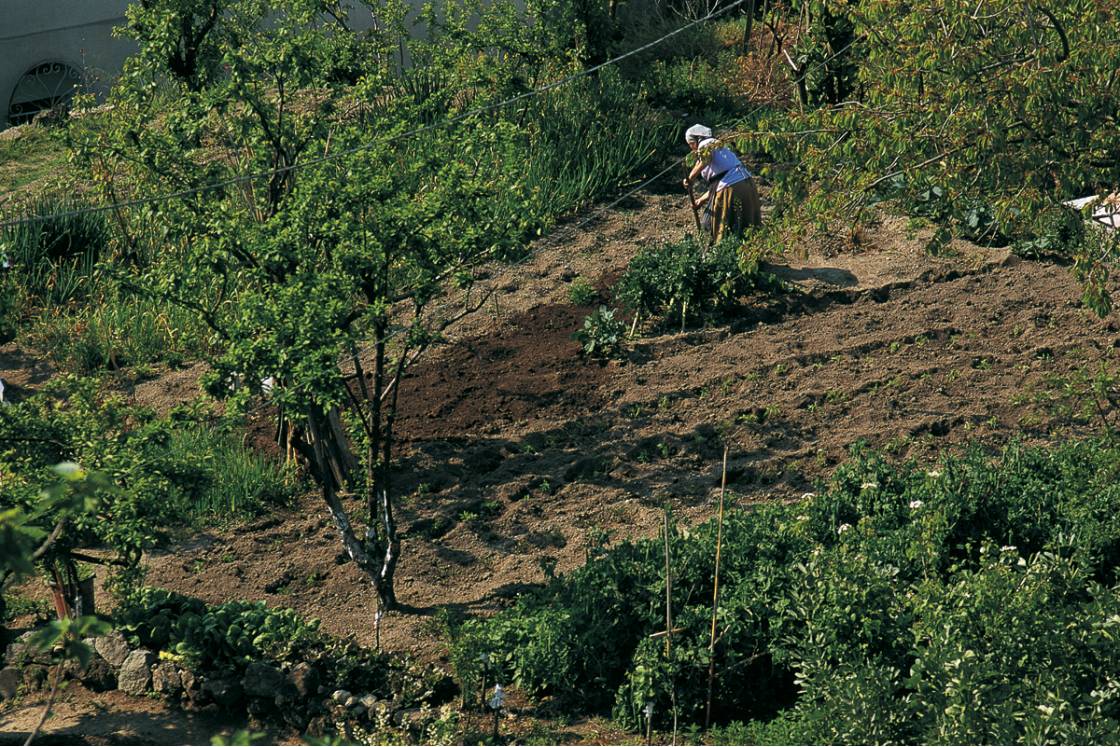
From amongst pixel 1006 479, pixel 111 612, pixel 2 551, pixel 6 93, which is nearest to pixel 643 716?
pixel 1006 479

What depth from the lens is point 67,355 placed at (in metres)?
11.8

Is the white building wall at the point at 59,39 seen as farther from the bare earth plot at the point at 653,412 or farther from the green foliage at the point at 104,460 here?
the green foliage at the point at 104,460

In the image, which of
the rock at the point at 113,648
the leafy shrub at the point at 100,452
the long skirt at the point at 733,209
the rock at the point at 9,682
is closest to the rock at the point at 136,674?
the rock at the point at 113,648

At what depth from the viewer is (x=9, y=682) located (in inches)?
303

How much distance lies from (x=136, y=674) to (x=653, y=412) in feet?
13.4

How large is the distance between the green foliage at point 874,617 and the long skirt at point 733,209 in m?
3.78

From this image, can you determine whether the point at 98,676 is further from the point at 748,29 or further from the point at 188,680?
the point at 748,29

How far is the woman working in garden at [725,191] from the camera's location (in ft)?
39.1

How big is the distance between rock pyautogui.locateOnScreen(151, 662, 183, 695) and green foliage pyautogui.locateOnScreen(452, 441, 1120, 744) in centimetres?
149

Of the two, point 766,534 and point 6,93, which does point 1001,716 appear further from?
point 6,93

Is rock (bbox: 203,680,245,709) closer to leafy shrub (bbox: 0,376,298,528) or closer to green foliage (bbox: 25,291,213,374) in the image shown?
leafy shrub (bbox: 0,376,298,528)

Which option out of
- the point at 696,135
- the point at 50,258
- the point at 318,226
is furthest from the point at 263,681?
the point at 50,258

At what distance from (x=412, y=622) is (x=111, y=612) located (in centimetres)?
183

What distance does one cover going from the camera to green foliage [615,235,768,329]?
1130 cm
